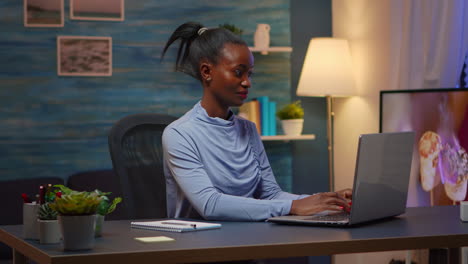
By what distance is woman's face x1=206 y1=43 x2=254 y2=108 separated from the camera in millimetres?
2416

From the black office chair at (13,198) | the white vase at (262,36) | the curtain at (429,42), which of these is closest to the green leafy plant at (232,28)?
the white vase at (262,36)

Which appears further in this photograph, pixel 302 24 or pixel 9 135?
pixel 302 24

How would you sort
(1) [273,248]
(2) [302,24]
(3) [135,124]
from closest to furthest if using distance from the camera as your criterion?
(1) [273,248] → (3) [135,124] → (2) [302,24]

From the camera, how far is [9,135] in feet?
14.5

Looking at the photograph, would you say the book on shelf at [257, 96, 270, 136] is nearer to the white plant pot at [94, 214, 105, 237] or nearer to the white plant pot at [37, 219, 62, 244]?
the white plant pot at [94, 214, 105, 237]

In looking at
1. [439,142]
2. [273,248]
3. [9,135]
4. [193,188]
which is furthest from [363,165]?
[9,135]

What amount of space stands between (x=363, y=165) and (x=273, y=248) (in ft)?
1.30

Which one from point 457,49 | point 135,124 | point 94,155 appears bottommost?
point 94,155

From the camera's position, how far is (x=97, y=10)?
4.57 metres

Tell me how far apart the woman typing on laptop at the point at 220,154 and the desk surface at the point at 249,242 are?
98 millimetres

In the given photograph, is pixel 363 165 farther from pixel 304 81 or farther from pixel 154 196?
pixel 304 81

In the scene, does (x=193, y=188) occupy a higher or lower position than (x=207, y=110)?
lower

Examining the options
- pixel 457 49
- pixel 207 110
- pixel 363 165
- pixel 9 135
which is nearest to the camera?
pixel 363 165

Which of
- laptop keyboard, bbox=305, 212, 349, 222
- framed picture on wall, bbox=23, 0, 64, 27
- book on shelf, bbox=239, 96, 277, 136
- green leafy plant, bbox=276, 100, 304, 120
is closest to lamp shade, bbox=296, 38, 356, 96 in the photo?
green leafy plant, bbox=276, 100, 304, 120
